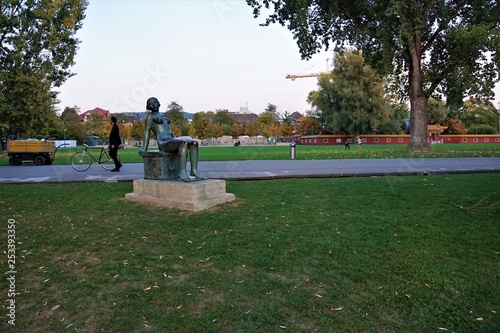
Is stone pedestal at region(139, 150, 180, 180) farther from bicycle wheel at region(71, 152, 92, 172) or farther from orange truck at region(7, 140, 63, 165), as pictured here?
orange truck at region(7, 140, 63, 165)

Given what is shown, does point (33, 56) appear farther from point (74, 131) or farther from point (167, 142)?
point (74, 131)

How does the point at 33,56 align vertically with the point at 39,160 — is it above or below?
above

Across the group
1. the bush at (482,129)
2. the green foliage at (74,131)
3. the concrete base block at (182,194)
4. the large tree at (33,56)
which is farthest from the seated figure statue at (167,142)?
the bush at (482,129)

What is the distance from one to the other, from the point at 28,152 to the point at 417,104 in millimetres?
25211

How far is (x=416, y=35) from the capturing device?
975 inches

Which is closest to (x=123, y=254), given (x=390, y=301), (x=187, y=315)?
(x=187, y=315)

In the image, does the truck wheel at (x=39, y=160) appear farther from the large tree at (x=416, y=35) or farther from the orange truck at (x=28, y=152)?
the large tree at (x=416, y=35)

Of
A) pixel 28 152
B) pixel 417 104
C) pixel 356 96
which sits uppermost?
pixel 356 96

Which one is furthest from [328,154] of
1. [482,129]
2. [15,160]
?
[482,129]

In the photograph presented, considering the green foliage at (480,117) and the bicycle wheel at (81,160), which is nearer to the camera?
the bicycle wheel at (81,160)

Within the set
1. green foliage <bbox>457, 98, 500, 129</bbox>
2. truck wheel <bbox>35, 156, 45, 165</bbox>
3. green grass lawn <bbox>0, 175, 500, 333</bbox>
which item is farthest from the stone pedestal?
Answer: green foliage <bbox>457, 98, 500, 129</bbox>

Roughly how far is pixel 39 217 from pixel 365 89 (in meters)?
63.1

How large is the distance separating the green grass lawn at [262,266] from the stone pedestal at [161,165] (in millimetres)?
814

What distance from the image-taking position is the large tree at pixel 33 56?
102 ft
